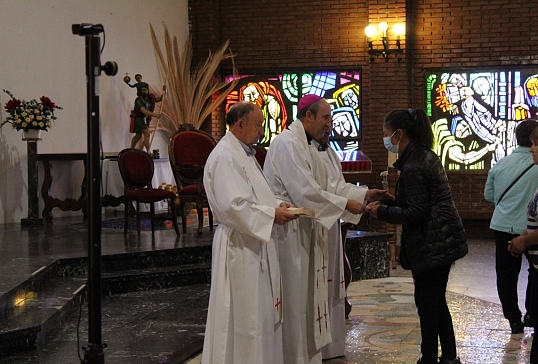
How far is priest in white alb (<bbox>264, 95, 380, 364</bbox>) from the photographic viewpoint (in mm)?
4785

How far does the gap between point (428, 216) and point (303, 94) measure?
907cm

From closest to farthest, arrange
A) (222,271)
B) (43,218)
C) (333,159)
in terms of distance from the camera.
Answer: (222,271) → (333,159) → (43,218)

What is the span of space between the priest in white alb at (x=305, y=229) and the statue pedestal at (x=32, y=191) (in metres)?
5.11

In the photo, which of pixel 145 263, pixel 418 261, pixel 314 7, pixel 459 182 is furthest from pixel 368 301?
pixel 314 7

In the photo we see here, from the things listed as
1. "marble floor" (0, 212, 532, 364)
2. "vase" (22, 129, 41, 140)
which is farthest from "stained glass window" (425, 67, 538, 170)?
"vase" (22, 129, 41, 140)

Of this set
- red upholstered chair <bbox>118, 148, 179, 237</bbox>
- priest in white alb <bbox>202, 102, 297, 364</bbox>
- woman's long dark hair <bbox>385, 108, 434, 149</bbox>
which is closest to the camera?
priest in white alb <bbox>202, 102, 297, 364</bbox>

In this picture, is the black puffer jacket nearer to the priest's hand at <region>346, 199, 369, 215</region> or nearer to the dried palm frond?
the priest's hand at <region>346, 199, 369, 215</region>

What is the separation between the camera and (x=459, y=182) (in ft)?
41.8

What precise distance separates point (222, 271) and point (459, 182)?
909 centimetres

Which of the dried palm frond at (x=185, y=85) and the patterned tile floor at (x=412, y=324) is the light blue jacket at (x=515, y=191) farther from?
the dried palm frond at (x=185, y=85)

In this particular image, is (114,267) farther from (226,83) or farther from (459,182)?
(459,182)

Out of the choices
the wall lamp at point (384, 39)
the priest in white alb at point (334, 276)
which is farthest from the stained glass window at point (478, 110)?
the priest in white alb at point (334, 276)

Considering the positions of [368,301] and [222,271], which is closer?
[222,271]

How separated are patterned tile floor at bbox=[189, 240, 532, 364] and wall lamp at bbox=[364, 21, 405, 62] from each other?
4.51 meters
